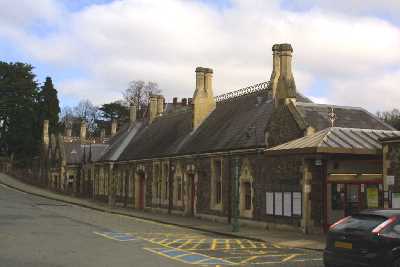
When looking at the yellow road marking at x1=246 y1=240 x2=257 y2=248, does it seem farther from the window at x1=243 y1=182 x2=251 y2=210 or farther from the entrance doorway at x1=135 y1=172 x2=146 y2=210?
the entrance doorway at x1=135 y1=172 x2=146 y2=210

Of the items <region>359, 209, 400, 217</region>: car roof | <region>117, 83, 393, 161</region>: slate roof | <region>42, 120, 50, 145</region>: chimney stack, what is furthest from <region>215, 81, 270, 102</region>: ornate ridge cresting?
<region>42, 120, 50, 145</region>: chimney stack

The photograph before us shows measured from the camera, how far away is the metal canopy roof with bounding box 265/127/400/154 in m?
19.7

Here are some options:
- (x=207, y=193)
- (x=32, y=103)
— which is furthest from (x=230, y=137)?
(x=32, y=103)

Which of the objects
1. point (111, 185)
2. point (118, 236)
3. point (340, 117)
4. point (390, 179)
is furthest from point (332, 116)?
point (111, 185)

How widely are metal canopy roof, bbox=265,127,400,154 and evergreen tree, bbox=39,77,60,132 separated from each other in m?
69.3

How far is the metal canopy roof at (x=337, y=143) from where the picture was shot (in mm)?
19719

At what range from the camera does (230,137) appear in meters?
28.8

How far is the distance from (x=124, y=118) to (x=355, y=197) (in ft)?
251

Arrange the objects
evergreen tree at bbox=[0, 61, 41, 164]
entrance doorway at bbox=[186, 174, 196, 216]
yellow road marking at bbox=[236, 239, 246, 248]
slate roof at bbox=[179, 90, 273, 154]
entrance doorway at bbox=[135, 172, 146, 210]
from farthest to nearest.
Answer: evergreen tree at bbox=[0, 61, 41, 164] → entrance doorway at bbox=[135, 172, 146, 210] → entrance doorway at bbox=[186, 174, 196, 216] → slate roof at bbox=[179, 90, 273, 154] → yellow road marking at bbox=[236, 239, 246, 248]

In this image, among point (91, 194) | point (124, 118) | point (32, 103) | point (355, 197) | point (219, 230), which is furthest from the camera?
point (124, 118)

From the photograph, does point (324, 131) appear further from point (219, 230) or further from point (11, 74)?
point (11, 74)

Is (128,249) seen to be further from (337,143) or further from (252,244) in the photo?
(337,143)

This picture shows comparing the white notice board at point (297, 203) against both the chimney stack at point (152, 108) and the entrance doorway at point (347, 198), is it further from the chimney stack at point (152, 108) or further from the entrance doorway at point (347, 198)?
the chimney stack at point (152, 108)

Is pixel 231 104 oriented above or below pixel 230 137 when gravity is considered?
above
